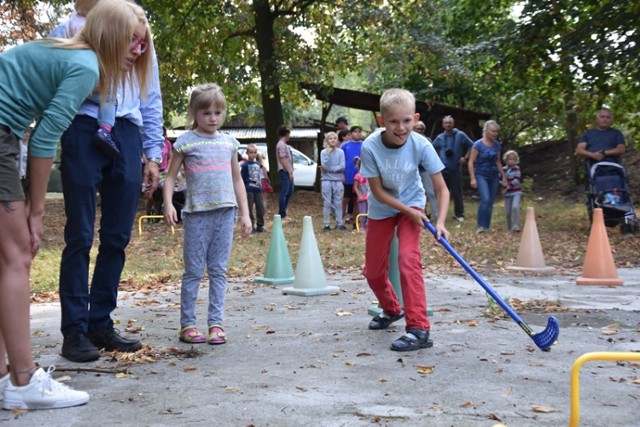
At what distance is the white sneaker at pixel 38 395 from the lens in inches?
157

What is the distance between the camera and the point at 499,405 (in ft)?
13.4

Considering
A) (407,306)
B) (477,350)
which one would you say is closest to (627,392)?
(477,350)

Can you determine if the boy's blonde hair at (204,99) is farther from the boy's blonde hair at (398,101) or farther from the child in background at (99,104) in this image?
the boy's blonde hair at (398,101)

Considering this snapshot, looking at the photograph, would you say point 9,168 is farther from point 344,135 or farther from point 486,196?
point 344,135

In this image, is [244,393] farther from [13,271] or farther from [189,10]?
[189,10]

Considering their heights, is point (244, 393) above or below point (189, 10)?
below

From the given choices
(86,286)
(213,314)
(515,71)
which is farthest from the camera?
(515,71)

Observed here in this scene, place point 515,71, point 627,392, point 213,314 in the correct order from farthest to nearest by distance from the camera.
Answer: point 515,71
point 213,314
point 627,392

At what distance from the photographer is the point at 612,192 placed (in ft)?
42.4

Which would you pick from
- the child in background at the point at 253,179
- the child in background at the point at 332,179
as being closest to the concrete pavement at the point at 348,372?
the child in background at the point at 253,179

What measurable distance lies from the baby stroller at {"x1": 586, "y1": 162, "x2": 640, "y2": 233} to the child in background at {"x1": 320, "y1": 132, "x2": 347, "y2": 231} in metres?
4.60

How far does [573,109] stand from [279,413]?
39.0ft

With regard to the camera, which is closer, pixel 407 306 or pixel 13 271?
pixel 13 271

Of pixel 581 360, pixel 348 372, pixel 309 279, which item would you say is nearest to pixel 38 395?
pixel 348 372
